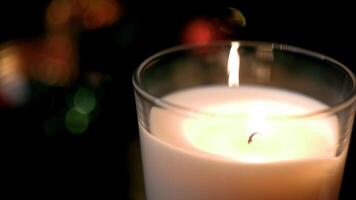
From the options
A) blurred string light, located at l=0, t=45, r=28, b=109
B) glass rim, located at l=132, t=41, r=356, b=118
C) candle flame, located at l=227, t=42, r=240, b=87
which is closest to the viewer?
glass rim, located at l=132, t=41, r=356, b=118

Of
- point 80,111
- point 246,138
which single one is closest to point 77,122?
point 80,111

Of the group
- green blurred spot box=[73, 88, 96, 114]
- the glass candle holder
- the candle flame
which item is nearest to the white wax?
the glass candle holder

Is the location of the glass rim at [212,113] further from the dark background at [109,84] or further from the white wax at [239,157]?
the dark background at [109,84]

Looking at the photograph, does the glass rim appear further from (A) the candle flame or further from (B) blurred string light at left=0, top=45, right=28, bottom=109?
(B) blurred string light at left=0, top=45, right=28, bottom=109

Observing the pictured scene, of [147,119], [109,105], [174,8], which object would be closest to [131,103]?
[109,105]

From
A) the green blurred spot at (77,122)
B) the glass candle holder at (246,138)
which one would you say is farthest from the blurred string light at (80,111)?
the glass candle holder at (246,138)

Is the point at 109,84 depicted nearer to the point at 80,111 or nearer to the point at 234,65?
the point at 80,111

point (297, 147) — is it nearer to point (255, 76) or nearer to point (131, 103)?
point (255, 76)
